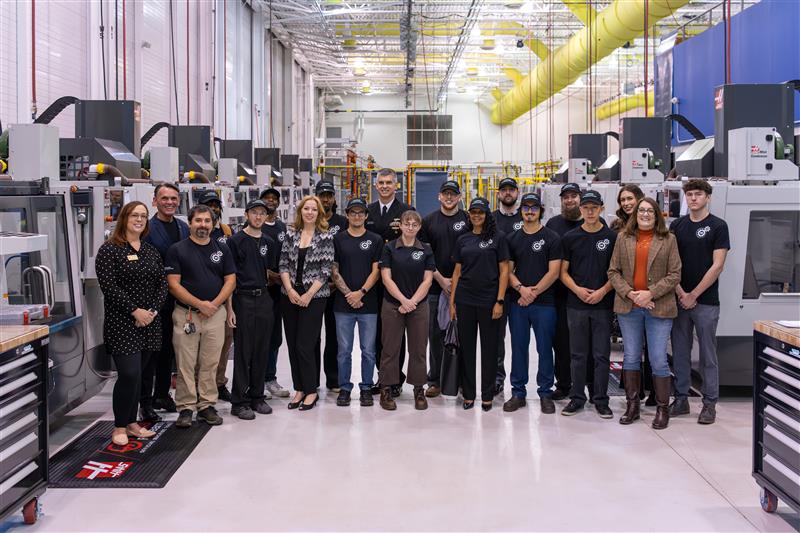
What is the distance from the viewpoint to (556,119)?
1182 inches

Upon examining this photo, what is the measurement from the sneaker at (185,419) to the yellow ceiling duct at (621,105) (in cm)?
1716

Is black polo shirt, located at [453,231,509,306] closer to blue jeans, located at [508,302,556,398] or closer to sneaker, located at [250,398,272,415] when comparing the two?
blue jeans, located at [508,302,556,398]

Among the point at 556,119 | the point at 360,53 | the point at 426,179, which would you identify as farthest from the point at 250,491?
the point at 556,119

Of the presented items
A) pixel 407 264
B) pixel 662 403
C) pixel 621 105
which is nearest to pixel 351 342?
pixel 407 264

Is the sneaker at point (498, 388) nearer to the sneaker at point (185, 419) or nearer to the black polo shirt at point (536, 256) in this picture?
the black polo shirt at point (536, 256)

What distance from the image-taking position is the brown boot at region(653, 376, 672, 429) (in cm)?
523

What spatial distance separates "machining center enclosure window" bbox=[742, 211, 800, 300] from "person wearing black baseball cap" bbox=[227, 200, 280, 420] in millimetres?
3610

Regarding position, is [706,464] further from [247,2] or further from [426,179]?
[247,2]

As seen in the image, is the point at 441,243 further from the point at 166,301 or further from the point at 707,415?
the point at 707,415

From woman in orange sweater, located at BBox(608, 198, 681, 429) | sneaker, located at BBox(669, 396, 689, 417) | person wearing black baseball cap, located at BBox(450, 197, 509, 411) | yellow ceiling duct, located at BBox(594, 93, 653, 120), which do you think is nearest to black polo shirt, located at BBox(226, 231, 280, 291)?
person wearing black baseball cap, located at BBox(450, 197, 509, 411)

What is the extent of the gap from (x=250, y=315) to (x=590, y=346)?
245 centimetres

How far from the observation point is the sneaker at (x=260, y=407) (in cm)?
556

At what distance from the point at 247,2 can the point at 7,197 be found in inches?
490

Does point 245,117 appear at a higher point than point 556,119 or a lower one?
lower
